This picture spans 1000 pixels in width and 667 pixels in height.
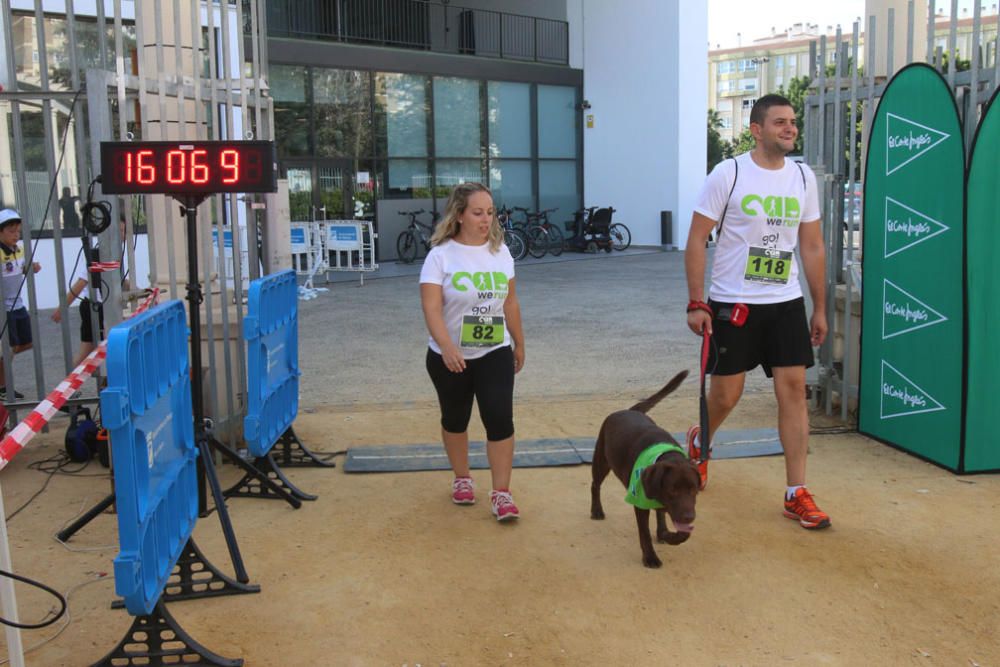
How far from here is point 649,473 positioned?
3594mm

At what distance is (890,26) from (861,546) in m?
3.05

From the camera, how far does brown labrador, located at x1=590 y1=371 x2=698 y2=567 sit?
352 cm

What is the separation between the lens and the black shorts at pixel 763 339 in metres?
4.41

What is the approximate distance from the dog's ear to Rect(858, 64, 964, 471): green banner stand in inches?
91.1

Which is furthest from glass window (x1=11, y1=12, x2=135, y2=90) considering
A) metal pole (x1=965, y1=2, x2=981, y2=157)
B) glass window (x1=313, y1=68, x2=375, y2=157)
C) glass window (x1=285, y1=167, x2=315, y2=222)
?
metal pole (x1=965, y1=2, x2=981, y2=157)

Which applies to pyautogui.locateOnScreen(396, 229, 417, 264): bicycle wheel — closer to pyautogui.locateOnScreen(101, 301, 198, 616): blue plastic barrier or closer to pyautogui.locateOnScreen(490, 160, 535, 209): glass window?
pyautogui.locateOnScreen(490, 160, 535, 209): glass window

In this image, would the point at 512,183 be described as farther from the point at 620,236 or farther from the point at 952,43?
the point at 952,43

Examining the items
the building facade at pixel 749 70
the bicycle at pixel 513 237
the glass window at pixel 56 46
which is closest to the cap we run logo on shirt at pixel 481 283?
the glass window at pixel 56 46

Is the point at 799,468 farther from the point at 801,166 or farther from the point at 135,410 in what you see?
the point at 135,410

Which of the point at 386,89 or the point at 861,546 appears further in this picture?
the point at 386,89

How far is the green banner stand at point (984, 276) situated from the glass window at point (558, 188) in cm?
1895

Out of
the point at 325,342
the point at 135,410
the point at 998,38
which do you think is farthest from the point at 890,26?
the point at 325,342

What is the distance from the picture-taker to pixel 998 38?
476cm

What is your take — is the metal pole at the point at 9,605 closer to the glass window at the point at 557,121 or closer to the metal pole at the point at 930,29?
the metal pole at the point at 930,29
